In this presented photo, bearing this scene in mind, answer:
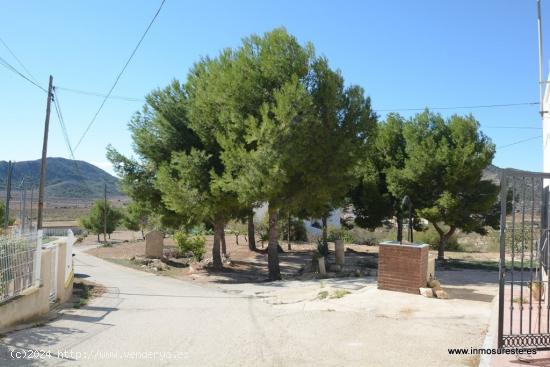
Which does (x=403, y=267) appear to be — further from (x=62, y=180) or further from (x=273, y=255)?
(x=62, y=180)

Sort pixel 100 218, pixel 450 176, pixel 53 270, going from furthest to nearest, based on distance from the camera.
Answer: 1. pixel 100 218
2. pixel 450 176
3. pixel 53 270

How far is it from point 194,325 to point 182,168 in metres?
12.1

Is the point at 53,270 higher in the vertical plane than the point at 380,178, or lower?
lower

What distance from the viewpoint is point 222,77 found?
19.5 meters

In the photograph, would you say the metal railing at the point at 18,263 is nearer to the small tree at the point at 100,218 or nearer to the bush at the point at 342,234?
the bush at the point at 342,234

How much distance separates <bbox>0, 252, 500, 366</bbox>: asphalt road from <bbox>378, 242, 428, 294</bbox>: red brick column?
1.43 feet

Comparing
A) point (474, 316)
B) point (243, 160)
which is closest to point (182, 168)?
point (243, 160)

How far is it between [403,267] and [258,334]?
17.8ft

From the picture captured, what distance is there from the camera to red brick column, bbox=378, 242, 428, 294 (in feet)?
40.5

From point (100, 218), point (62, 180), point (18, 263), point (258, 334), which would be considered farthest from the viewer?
point (62, 180)

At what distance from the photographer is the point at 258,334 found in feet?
27.7

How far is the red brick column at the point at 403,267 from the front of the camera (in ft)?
40.5

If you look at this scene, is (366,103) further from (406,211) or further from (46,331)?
(46,331)

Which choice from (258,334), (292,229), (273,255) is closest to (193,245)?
(273,255)
